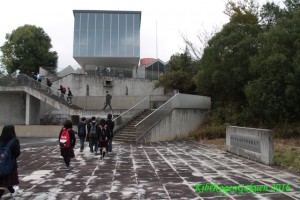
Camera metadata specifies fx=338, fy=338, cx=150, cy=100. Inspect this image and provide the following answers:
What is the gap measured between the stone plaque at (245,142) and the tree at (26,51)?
119ft

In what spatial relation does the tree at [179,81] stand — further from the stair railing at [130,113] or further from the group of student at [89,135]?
the group of student at [89,135]

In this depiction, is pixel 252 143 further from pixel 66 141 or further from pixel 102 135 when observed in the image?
pixel 66 141

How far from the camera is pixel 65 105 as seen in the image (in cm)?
2752

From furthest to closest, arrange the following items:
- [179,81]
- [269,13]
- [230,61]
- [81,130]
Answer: [179,81]
[269,13]
[230,61]
[81,130]

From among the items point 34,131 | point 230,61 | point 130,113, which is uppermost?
point 230,61

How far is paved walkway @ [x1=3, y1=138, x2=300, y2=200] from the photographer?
22.8 feet

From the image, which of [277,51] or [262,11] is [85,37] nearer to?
[262,11]

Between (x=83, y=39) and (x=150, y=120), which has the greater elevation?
(x=83, y=39)

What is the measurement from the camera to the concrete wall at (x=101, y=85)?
110ft

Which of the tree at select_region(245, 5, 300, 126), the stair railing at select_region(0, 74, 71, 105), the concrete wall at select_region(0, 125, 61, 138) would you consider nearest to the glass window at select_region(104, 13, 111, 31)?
the stair railing at select_region(0, 74, 71, 105)

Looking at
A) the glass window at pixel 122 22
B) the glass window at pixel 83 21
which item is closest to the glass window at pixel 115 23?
the glass window at pixel 122 22

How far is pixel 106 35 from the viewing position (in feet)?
136

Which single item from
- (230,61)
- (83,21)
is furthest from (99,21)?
(230,61)

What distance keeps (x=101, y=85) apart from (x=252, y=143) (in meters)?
23.6
